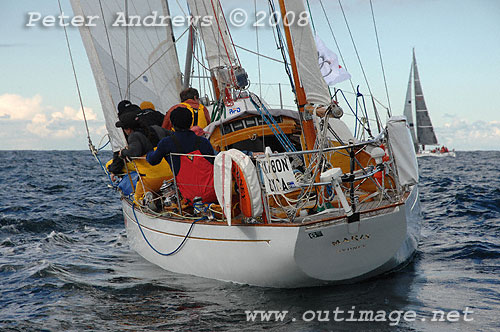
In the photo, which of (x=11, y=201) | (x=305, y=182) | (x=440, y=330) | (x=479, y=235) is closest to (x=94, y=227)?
(x=11, y=201)

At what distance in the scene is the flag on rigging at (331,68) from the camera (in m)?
9.02

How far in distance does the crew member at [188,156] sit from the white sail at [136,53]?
3.93 metres

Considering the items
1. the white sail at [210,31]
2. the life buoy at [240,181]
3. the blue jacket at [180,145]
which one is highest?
the white sail at [210,31]

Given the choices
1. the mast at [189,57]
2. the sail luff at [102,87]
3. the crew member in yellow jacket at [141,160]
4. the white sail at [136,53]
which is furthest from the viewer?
the mast at [189,57]

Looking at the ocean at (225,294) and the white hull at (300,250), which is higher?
the white hull at (300,250)

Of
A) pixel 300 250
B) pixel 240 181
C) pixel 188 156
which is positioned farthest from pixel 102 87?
pixel 300 250

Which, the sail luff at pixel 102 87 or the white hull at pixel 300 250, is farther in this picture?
the sail luff at pixel 102 87

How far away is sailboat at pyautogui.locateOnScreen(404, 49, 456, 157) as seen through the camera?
150 ft

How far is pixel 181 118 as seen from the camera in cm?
576

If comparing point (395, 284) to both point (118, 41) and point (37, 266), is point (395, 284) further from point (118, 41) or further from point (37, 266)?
point (118, 41)

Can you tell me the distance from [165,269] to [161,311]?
1603 mm

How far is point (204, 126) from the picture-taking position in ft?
25.2

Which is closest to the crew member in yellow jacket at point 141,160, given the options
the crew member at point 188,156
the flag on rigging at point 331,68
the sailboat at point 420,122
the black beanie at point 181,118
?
the crew member at point 188,156

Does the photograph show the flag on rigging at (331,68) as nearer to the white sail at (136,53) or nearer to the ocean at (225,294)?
the ocean at (225,294)
